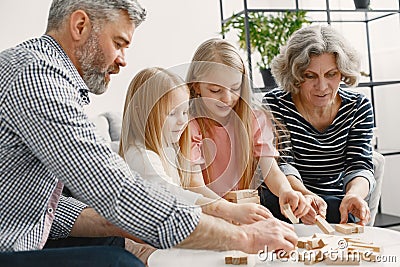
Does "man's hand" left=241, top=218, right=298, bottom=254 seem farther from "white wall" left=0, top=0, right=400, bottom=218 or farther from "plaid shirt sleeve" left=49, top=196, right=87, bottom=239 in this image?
"white wall" left=0, top=0, right=400, bottom=218

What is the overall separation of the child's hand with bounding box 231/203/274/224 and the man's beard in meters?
0.45

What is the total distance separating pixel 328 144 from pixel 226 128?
396 millimetres

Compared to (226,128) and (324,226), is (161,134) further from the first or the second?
(324,226)

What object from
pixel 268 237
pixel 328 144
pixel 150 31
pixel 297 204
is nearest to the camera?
pixel 268 237

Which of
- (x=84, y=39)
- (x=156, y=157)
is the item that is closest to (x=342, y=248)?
(x=156, y=157)

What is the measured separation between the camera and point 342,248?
49.5 inches

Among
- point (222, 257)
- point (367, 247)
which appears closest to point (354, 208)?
point (367, 247)

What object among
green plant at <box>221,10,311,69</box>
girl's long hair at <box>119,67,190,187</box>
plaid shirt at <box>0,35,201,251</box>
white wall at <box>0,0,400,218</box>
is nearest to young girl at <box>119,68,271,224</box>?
girl's long hair at <box>119,67,190,187</box>

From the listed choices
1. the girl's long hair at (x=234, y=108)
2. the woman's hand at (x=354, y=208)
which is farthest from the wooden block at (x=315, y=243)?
the girl's long hair at (x=234, y=108)

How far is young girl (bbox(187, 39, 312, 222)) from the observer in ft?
6.00

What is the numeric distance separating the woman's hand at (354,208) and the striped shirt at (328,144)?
334 mm

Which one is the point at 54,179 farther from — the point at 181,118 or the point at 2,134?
the point at 181,118

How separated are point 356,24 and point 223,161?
216 centimetres

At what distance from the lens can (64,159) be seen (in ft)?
3.27
